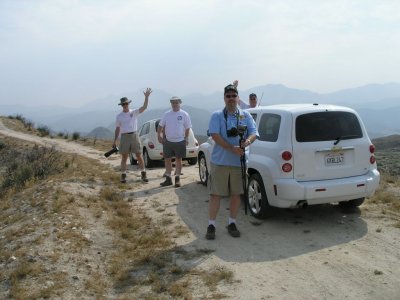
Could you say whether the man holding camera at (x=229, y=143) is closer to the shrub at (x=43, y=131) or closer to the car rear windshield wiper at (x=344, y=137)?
the car rear windshield wiper at (x=344, y=137)

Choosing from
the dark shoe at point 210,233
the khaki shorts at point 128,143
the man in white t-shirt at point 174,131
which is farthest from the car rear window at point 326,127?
the khaki shorts at point 128,143

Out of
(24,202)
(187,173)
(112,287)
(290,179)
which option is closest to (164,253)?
(112,287)

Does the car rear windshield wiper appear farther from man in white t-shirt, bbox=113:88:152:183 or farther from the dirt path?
man in white t-shirt, bbox=113:88:152:183

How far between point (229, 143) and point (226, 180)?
1.72 feet

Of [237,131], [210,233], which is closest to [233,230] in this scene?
[210,233]

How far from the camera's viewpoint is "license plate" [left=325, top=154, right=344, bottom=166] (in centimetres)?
641

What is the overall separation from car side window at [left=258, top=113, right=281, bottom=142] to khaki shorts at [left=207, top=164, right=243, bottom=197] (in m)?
0.94

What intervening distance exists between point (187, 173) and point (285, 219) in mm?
5261

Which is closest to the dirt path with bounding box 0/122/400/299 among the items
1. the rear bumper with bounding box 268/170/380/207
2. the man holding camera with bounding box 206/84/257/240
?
the rear bumper with bounding box 268/170/380/207

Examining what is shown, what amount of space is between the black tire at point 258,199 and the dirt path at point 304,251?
141mm

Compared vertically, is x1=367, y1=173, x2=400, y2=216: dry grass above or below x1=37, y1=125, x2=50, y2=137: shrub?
below

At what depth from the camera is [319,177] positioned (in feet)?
20.9

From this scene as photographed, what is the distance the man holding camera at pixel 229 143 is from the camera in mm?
5902

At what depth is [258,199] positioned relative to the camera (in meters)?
6.95
